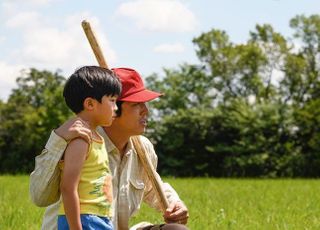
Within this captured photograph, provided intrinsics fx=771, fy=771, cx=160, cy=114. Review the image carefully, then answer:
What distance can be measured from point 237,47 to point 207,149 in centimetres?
1459

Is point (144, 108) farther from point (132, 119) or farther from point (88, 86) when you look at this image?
point (88, 86)

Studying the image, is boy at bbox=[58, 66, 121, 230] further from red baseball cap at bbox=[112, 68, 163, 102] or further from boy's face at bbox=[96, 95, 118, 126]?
red baseball cap at bbox=[112, 68, 163, 102]

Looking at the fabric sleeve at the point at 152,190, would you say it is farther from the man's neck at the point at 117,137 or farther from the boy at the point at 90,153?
the boy at the point at 90,153

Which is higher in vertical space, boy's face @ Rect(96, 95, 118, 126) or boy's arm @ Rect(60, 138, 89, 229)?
boy's face @ Rect(96, 95, 118, 126)

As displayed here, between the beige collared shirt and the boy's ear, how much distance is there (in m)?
0.17

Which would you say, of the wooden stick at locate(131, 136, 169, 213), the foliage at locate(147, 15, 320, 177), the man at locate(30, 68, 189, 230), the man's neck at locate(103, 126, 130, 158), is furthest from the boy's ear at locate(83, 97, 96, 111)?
the foliage at locate(147, 15, 320, 177)

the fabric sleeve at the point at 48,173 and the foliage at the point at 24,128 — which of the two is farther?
the foliage at the point at 24,128

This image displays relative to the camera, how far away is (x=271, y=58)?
44.3m

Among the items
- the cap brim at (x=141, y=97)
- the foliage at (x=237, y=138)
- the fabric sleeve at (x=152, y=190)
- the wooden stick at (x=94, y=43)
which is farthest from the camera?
the foliage at (x=237, y=138)

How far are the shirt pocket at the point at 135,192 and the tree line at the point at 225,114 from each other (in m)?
26.1

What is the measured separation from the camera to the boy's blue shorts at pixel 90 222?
3.05 metres

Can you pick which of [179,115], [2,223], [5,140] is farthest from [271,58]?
[2,223]

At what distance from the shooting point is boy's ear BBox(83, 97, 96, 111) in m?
3.06

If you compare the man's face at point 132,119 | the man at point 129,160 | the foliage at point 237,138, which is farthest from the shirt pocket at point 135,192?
the foliage at point 237,138
